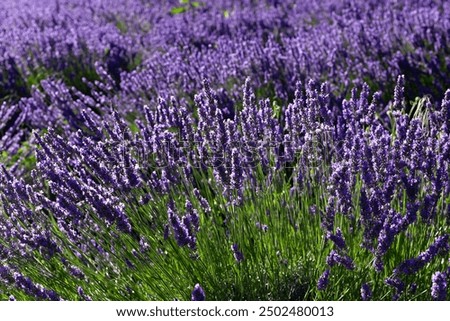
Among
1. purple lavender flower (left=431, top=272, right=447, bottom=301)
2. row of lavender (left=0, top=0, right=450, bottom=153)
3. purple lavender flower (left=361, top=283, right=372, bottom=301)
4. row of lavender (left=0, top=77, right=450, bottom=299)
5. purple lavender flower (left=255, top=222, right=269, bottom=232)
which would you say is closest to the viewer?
purple lavender flower (left=431, top=272, right=447, bottom=301)

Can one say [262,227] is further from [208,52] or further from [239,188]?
[208,52]

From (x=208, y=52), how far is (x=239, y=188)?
2.47 m

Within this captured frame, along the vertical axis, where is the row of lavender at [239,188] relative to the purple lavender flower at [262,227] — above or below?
above

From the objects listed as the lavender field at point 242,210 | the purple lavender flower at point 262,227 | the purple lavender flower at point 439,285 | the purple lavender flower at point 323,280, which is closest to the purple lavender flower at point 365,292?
the lavender field at point 242,210

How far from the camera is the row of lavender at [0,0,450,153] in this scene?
412 centimetres

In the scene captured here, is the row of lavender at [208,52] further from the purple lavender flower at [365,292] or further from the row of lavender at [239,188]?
the purple lavender flower at [365,292]

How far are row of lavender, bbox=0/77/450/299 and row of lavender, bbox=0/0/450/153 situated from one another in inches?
50.2

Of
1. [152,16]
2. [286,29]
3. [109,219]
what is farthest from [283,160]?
[152,16]

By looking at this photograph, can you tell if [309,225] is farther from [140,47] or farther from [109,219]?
[140,47]

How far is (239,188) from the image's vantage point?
7.39 ft

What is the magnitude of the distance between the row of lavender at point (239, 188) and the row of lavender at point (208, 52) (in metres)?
1.28

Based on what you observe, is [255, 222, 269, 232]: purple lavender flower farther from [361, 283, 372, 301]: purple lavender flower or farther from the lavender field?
[361, 283, 372, 301]: purple lavender flower

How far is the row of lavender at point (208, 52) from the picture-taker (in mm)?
4125

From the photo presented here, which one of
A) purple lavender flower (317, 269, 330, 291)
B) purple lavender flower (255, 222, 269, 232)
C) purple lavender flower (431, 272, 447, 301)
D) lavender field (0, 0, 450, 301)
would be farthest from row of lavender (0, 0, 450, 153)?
purple lavender flower (431, 272, 447, 301)
